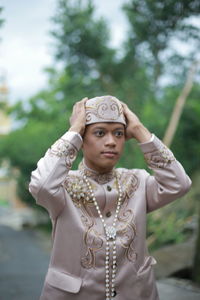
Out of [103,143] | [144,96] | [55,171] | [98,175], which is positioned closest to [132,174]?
[98,175]

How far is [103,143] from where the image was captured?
2.23 metres

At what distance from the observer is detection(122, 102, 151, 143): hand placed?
225 centimetres

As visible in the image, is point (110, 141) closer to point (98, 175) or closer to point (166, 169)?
point (98, 175)

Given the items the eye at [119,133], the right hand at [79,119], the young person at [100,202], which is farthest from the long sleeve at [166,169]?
the right hand at [79,119]

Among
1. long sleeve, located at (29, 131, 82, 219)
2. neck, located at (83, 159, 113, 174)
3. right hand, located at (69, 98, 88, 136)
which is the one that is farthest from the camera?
neck, located at (83, 159, 113, 174)

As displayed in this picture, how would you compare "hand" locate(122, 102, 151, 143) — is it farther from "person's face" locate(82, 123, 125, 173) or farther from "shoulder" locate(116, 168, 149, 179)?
"shoulder" locate(116, 168, 149, 179)

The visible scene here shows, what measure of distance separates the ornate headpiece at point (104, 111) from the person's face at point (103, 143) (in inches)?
1.1

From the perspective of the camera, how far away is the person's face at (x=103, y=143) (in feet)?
7.32

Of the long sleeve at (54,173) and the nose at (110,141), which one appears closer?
the long sleeve at (54,173)

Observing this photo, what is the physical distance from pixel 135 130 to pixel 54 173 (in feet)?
1.75

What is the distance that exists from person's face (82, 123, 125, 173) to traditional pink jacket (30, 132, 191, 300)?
101mm

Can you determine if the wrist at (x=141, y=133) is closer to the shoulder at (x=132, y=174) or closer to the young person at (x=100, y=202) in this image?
the young person at (x=100, y=202)

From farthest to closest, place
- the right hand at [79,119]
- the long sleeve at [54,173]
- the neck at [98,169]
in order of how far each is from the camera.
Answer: the neck at [98,169]
the right hand at [79,119]
the long sleeve at [54,173]

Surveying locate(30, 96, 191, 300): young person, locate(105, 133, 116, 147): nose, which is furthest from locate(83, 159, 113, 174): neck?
locate(105, 133, 116, 147): nose
